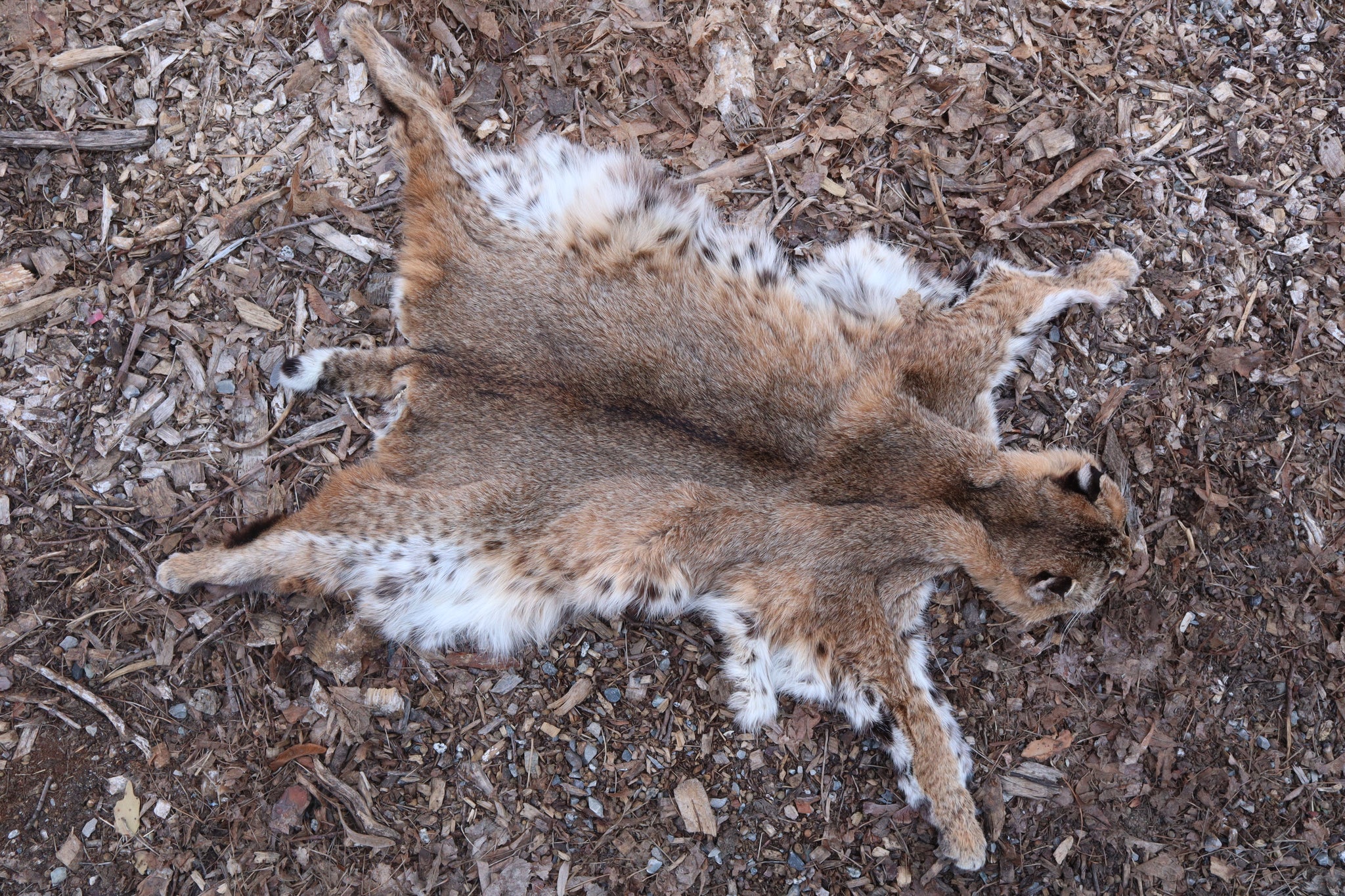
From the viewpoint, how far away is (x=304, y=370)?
4180 mm

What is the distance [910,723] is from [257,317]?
4098 millimetres

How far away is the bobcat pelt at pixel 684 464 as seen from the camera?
378 cm

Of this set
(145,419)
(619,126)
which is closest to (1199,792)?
(619,126)

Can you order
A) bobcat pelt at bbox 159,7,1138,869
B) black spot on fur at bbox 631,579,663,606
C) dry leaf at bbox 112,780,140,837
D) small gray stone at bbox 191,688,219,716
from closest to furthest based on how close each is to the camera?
bobcat pelt at bbox 159,7,1138,869, black spot on fur at bbox 631,579,663,606, dry leaf at bbox 112,780,140,837, small gray stone at bbox 191,688,219,716

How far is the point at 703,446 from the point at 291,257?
258 centimetres

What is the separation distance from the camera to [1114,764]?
4223mm

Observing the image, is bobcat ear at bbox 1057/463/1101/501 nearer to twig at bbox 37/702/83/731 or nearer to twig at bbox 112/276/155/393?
twig at bbox 112/276/155/393

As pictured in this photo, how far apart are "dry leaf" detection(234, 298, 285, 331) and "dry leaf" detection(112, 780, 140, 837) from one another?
248cm

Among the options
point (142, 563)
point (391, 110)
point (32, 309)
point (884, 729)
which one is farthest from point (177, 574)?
point (884, 729)

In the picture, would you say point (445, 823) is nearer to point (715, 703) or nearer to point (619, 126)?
point (715, 703)

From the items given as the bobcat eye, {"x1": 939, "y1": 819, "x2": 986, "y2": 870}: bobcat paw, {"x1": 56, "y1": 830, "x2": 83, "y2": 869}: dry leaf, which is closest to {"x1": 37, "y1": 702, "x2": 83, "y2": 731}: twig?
{"x1": 56, "y1": 830, "x2": 83, "y2": 869}: dry leaf

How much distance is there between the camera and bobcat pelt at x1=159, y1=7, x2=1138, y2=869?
3777mm

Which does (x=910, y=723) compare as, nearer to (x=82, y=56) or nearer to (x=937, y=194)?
(x=937, y=194)

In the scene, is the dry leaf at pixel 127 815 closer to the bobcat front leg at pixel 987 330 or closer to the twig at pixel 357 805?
the twig at pixel 357 805
